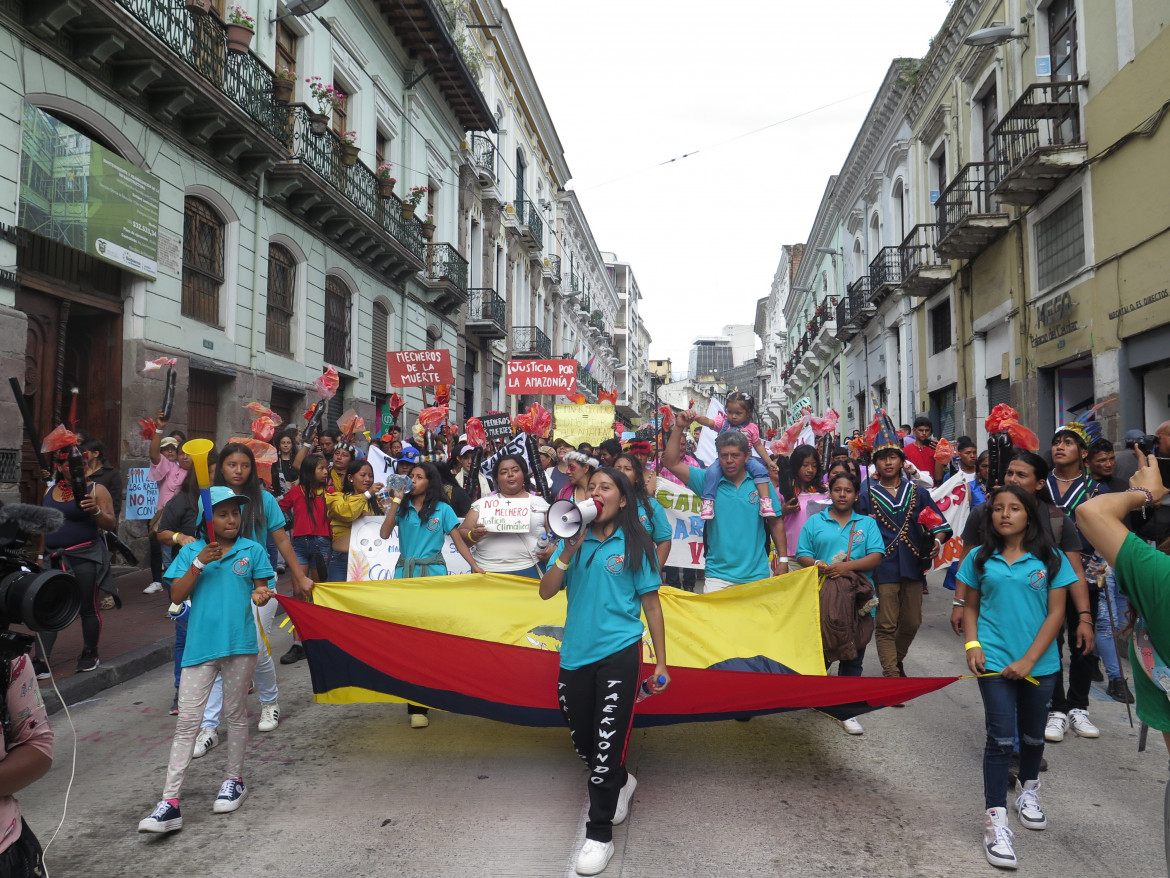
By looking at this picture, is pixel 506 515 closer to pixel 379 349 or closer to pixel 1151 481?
pixel 1151 481

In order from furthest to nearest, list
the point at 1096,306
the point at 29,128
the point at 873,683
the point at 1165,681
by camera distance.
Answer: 1. the point at 1096,306
2. the point at 29,128
3. the point at 873,683
4. the point at 1165,681

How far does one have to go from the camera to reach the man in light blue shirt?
5.71 metres

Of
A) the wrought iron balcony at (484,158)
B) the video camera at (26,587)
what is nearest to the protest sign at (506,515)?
the video camera at (26,587)

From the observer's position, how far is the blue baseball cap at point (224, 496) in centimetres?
439

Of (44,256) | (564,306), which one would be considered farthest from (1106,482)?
(564,306)

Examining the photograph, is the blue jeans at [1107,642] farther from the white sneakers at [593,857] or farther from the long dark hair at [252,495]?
the long dark hair at [252,495]

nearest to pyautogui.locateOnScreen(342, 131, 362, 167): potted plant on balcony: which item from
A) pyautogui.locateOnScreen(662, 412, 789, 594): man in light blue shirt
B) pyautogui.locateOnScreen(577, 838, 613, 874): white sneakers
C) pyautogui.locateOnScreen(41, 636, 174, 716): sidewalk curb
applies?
A: pyautogui.locateOnScreen(41, 636, 174, 716): sidewalk curb

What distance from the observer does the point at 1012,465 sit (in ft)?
16.6

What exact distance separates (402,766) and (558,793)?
953mm

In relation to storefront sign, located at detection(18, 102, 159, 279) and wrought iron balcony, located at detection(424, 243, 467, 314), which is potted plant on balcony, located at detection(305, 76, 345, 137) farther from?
wrought iron balcony, located at detection(424, 243, 467, 314)

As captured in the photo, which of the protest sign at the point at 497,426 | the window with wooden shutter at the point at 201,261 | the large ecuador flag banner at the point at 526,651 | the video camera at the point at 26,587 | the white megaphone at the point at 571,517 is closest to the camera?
the video camera at the point at 26,587

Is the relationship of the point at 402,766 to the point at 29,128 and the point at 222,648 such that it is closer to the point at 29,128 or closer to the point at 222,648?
the point at 222,648

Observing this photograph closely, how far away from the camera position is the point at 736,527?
5.77 meters

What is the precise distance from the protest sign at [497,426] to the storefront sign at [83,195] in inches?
199
